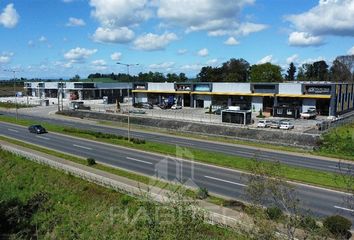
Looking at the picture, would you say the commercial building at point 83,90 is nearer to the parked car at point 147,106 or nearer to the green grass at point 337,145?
the parked car at point 147,106

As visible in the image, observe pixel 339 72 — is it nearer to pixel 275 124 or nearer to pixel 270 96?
pixel 270 96

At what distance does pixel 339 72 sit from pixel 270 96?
105 meters

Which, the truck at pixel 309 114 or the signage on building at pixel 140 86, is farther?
the signage on building at pixel 140 86

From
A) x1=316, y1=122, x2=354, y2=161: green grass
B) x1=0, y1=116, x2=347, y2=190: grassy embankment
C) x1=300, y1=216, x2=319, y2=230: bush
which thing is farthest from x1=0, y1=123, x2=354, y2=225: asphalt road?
x1=316, y1=122, x2=354, y2=161: green grass

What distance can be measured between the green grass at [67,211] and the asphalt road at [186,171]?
20.7 feet

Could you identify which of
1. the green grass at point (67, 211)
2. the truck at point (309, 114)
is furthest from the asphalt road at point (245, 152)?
the truck at point (309, 114)

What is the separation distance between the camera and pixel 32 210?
113 feet

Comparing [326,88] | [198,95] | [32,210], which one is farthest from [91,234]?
[198,95]

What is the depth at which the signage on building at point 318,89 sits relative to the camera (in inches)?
3130

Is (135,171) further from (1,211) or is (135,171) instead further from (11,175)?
(11,175)

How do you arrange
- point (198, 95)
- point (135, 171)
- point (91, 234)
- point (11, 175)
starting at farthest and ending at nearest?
point (198, 95)
point (11, 175)
point (135, 171)
point (91, 234)

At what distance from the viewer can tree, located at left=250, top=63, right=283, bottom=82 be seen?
480 feet

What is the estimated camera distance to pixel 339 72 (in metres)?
176

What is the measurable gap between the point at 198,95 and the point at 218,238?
80.9m
